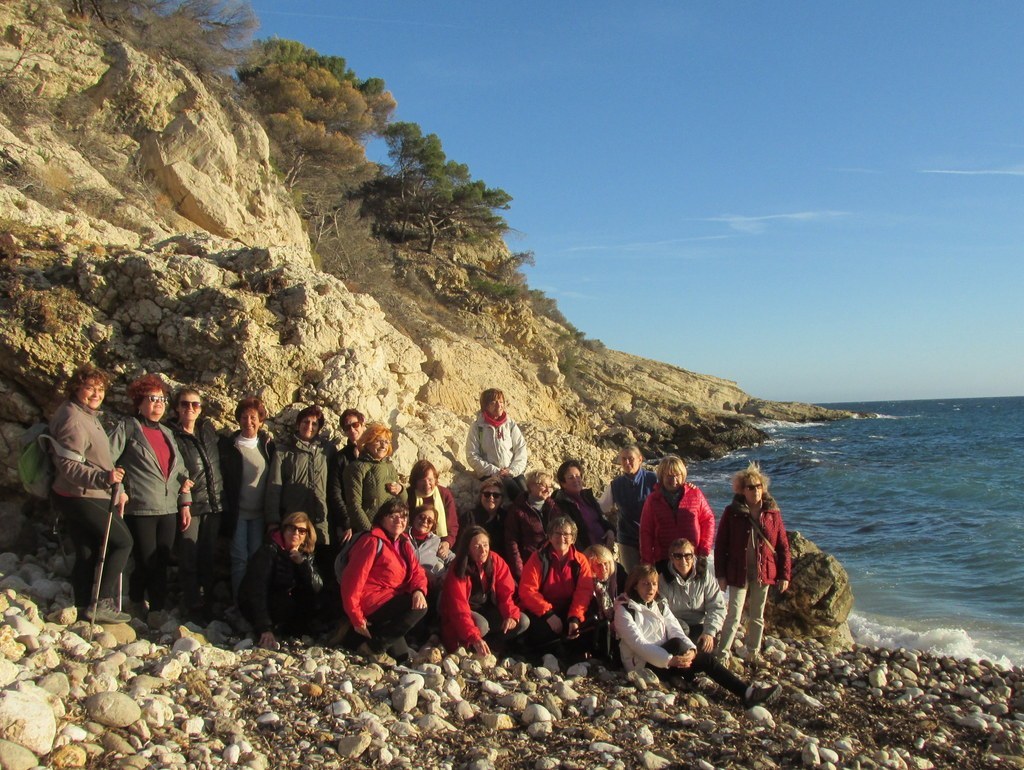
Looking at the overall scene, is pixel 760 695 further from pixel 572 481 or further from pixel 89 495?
pixel 89 495

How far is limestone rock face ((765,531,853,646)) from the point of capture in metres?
7.93

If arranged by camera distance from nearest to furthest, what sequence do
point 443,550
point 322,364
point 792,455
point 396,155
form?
1. point 443,550
2. point 322,364
3. point 396,155
4. point 792,455

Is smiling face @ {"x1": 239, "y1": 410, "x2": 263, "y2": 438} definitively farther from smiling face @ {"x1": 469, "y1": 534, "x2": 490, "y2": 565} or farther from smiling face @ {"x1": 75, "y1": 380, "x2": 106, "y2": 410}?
smiling face @ {"x1": 469, "y1": 534, "x2": 490, "y2": 565}

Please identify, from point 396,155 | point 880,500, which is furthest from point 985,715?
point 396,155

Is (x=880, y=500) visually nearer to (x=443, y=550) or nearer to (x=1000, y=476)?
(x=1000, y=476)

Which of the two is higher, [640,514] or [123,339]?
[123,339]

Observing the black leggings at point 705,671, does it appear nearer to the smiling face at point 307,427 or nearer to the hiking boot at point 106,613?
the smiling face at point 307,427

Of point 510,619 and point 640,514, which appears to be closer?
point 510,619

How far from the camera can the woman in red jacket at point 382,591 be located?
5.48m

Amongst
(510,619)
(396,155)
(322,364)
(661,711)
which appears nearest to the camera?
(661,711)

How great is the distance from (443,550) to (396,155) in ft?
90.2

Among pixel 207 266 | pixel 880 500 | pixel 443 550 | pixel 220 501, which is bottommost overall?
pixel 880 500

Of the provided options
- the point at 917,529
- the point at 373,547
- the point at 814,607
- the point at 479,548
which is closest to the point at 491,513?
the point at 479,548

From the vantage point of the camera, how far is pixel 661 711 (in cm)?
504
